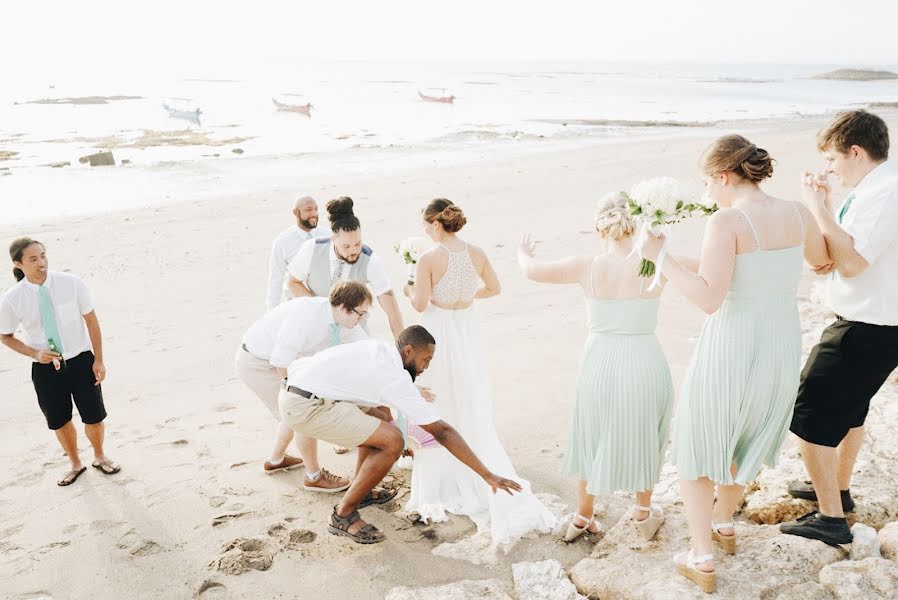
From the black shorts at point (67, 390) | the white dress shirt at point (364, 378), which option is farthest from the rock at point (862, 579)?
the black shorts at point (67, 390)

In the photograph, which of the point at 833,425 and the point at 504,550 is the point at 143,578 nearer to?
the point at 504,550

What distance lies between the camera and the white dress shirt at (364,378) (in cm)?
398

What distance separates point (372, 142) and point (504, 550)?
27.1 m

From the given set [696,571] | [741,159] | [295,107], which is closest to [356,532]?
[696,571]

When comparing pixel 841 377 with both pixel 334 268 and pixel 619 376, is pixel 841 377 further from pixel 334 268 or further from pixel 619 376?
pixel 334 268

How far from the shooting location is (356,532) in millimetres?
4316

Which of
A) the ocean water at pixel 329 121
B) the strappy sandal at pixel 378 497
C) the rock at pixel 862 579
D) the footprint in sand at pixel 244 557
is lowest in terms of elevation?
the strappy sandal at pixel 378 497

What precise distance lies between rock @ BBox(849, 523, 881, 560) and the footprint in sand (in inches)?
124

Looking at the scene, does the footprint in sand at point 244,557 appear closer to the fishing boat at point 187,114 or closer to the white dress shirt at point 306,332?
the white dress shirt at point 306,332

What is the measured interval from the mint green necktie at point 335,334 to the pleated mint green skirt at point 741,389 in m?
2.24

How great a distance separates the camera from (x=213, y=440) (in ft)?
19.1

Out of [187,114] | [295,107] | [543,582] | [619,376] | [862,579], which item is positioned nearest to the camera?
[862,579]

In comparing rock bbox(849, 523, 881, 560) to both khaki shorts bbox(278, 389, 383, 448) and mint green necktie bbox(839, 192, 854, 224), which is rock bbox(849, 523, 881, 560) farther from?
khaki shorts bbox(278, 389, 383, 448)

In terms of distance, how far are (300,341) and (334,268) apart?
96 centimetres
